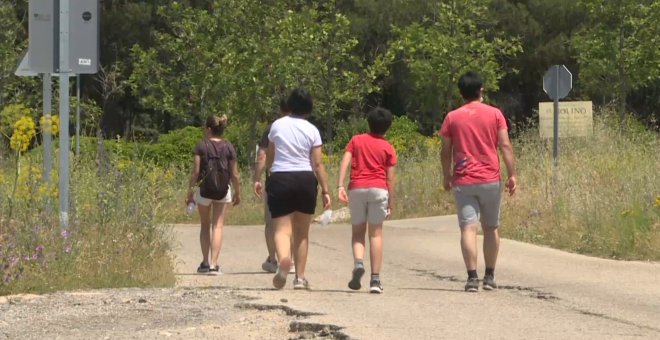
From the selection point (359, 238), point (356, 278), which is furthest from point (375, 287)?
point (359, 238)

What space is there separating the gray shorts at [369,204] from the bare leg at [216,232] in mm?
2829

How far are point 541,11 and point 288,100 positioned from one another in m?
36.0

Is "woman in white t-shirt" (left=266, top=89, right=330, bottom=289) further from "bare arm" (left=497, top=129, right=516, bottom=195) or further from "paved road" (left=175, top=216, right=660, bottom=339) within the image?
"bare arm" (left=497, top=129, right=516, bottom=195)

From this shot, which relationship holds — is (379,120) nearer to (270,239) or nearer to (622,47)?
(270,239)

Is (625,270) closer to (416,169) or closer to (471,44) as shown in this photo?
(416,169)

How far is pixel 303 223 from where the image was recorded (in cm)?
1037

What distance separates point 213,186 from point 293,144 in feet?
9.13

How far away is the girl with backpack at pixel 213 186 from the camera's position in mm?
12867

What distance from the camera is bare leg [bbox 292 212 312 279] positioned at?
10.3 metres

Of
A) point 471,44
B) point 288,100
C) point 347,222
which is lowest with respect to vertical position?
point 347,222

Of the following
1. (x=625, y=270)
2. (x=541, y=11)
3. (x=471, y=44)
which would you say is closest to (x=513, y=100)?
(x=541, y=11)

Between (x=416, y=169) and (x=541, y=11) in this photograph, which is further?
(x=541, y=11)

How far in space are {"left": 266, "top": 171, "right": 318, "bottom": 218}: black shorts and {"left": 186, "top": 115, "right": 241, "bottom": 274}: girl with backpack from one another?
107 inches

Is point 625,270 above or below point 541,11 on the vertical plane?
below
